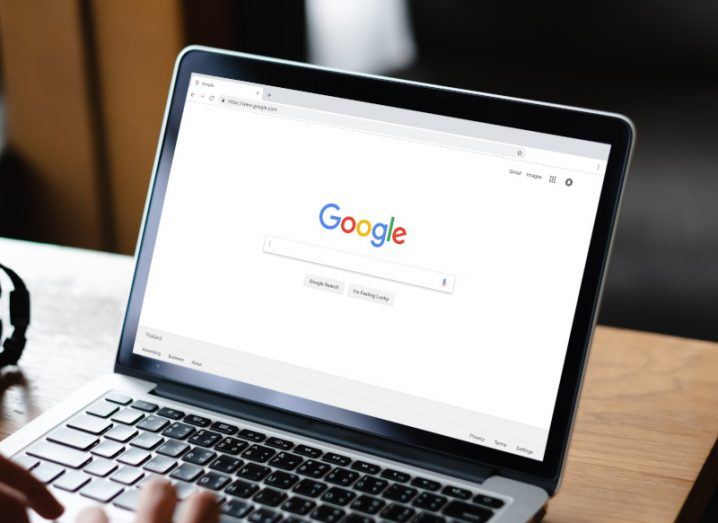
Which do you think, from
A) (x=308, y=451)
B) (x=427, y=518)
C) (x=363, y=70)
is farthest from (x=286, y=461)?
(x=363, y=70)

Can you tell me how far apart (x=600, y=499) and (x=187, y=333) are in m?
0.36

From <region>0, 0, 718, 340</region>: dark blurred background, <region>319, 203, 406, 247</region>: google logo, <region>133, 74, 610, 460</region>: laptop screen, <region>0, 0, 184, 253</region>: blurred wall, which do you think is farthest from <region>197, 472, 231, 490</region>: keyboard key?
<region>0, 0, 184, 253</region>: blurred wall

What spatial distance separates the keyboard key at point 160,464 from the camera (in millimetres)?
703

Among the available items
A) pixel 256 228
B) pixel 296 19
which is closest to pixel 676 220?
pixel 296 19

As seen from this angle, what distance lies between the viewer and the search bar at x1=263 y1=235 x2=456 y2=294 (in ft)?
2.39

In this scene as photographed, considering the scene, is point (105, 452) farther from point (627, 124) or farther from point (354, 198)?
point (627, 124)

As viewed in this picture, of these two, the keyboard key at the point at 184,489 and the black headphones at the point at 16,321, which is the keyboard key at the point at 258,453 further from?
the black headphones at the point at 16,321

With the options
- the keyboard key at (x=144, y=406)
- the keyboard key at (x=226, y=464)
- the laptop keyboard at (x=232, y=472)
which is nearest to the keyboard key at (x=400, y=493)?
the laptop keyboard at (x=232, y=472)

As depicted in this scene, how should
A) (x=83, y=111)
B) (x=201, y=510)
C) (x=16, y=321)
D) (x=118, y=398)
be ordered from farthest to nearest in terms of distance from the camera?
1. (x=83, y=111)
2. (x=16, y=321)
3. (x=118, y=398)
4. (x=201, y=510)

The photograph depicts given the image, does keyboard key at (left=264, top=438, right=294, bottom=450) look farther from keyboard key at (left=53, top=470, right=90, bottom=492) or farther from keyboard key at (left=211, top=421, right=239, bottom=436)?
keyboard key at (left=53, top=470, right=90, bottom=492)

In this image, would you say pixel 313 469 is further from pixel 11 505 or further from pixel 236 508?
pixel 11 505

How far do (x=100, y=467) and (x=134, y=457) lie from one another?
1.0 inches

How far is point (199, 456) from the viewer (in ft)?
2.36

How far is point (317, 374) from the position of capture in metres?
0.76
